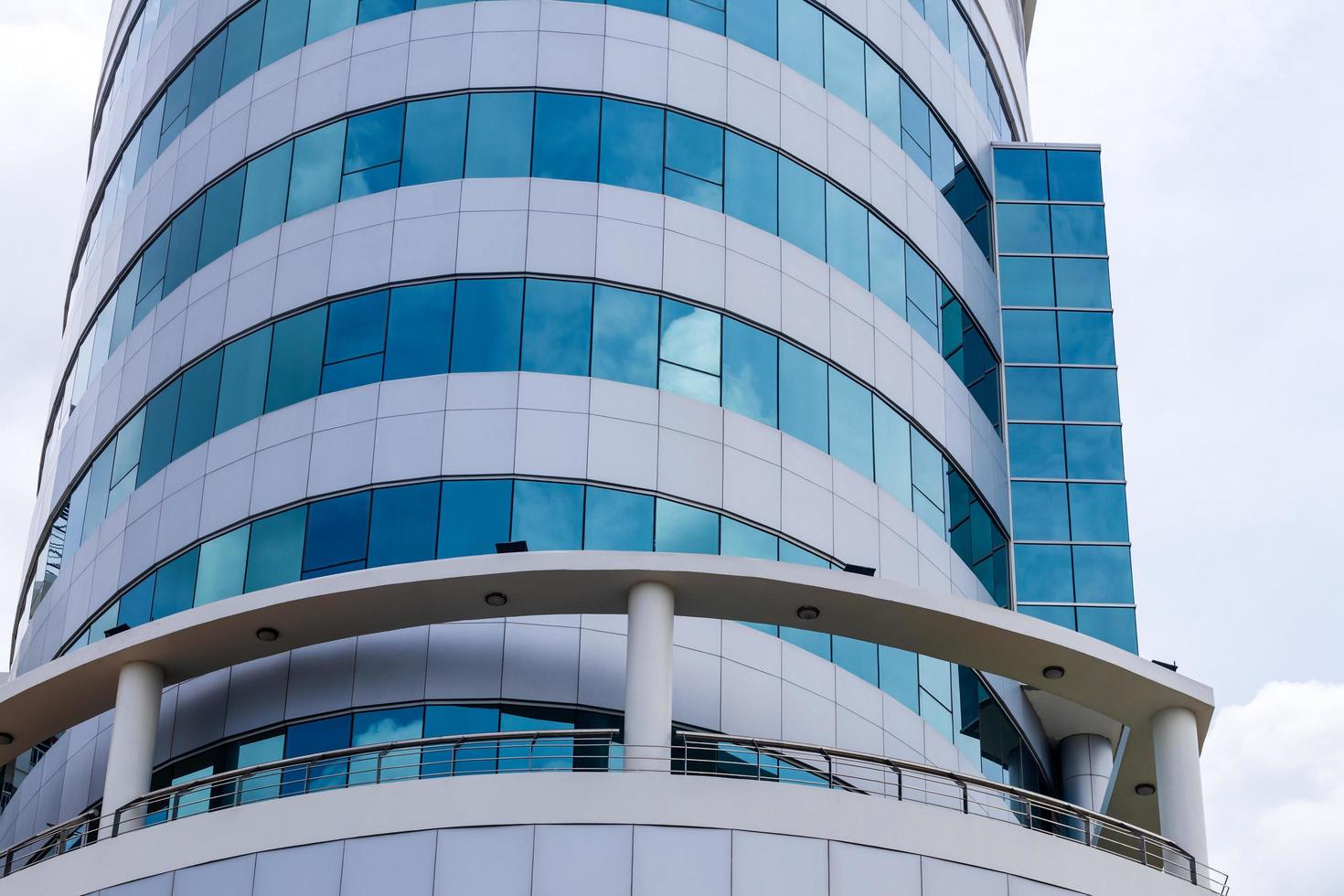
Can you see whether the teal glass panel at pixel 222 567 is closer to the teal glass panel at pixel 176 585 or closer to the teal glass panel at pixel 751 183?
the teal glass panel at pixel 176 585

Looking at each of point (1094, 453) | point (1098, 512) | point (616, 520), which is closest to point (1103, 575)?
point (1098, 512)

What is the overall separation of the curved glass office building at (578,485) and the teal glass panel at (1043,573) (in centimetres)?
11

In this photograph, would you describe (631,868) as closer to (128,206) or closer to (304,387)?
(304,387)

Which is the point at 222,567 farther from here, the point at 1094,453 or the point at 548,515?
the point at 1094,453

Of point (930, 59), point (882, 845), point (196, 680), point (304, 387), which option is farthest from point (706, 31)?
point (882, 845)

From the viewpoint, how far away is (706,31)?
145 feet

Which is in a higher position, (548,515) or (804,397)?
(804,397)

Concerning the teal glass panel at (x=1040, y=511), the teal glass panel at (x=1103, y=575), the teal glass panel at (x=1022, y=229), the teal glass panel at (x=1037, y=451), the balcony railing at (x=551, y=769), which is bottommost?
the balcony railing at (x=551, y=769)

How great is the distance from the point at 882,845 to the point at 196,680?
14690 millimetres

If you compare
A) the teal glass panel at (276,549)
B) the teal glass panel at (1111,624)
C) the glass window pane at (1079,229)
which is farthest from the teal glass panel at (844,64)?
the teal glass panel at (276,549)

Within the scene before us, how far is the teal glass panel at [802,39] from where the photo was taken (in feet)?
149

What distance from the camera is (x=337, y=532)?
37812 mm

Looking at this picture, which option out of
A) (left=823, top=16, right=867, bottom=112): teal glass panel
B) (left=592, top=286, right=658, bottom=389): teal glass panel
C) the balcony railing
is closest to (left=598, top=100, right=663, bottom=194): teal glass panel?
(left=592, top=286, right=658, bottom=389): teal glass panel

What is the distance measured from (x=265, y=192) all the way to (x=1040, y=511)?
20.4 metres
